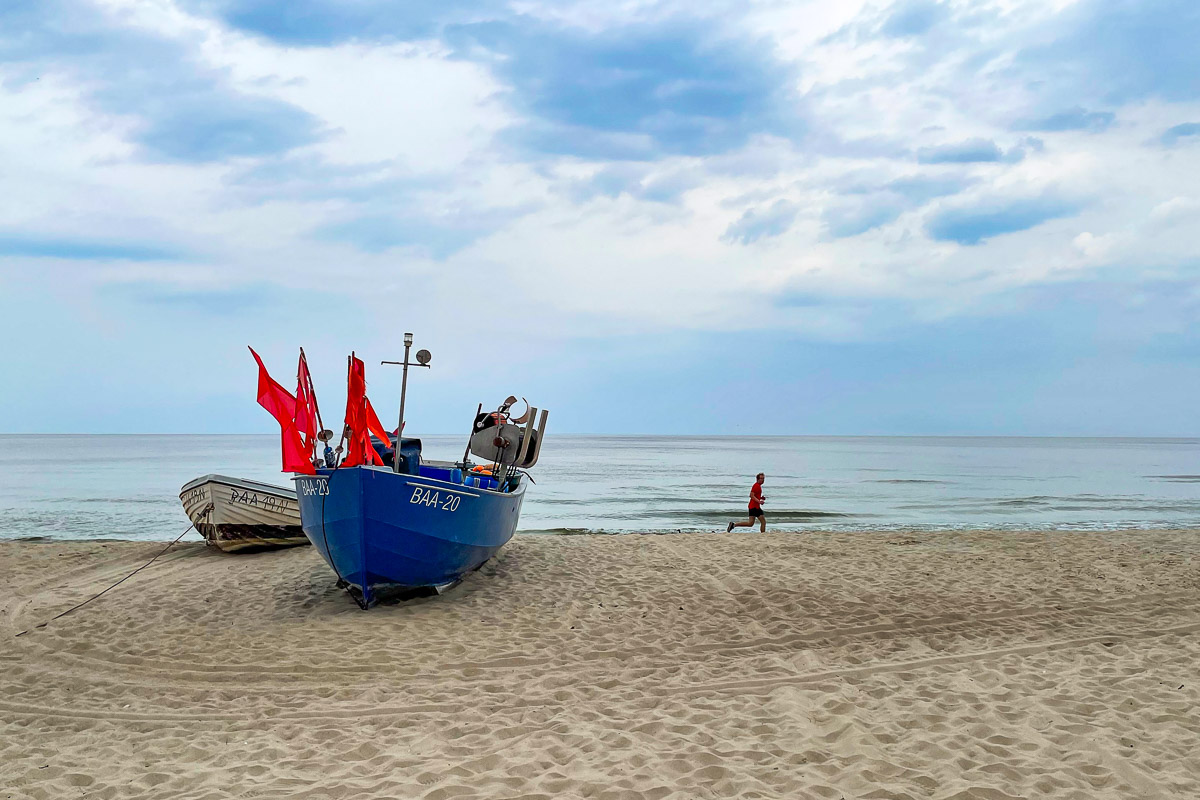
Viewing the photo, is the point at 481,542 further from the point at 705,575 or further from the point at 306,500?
the point at 705,575

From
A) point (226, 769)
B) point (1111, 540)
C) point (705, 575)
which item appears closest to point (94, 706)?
point (226, 769)

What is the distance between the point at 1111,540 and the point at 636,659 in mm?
13132

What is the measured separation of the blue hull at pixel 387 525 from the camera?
358 inches

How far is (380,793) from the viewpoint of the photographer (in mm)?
4438

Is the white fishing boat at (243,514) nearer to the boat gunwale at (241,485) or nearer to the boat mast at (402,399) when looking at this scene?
the boat gunwale at (241,485)

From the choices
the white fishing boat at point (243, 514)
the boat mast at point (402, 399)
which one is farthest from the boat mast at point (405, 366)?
the white fishing boat at point (243, 514)

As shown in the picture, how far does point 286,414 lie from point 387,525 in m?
1.95

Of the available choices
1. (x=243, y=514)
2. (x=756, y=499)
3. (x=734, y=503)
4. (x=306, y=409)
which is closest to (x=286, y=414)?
(x=306, y=409)

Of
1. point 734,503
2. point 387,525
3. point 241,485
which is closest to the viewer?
point 387,525

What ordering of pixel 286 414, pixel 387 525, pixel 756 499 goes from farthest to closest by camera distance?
pixel 756 499, pixel 286 414, pixel 387 525

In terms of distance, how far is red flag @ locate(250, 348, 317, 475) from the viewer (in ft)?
31.6

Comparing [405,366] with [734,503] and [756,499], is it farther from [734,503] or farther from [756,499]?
[734,503]

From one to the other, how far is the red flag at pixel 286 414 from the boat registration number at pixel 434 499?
137 centimetres

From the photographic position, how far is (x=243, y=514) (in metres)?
14.1
